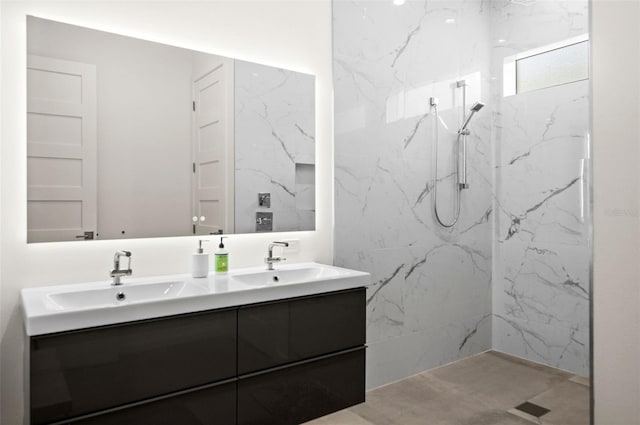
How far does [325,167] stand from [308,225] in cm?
38

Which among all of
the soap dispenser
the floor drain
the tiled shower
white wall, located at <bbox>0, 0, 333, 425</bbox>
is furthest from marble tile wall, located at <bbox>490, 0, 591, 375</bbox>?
the soap dispenser

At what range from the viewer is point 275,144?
102 inches

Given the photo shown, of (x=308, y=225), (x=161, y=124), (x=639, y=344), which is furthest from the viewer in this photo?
(x=308, y=225)

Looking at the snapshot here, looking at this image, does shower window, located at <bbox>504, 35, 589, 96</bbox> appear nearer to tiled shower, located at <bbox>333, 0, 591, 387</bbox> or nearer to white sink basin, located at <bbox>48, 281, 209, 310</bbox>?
tiled shower, located at <bbox>333, 0, 591, 387</bbox>

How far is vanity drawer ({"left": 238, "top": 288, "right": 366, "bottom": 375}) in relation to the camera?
77.5 inches

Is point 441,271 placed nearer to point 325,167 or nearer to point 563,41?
point 325,167

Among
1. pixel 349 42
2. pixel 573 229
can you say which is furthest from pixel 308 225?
pixel 573 229

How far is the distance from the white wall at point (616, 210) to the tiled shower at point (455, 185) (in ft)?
4.65

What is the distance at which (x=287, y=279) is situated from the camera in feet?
8.04


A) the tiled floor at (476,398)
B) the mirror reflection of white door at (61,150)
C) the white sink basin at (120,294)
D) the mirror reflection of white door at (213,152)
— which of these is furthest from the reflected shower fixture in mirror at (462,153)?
the mirror reflection of white door at (61,150)

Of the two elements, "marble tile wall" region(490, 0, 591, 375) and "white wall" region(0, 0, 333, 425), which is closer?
"white wall" region(0, 0, 333, 425)

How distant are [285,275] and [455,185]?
166 cm

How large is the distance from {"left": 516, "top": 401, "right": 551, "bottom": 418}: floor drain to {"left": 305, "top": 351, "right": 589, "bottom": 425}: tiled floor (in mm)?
24

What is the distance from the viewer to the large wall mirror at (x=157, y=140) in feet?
6.34
